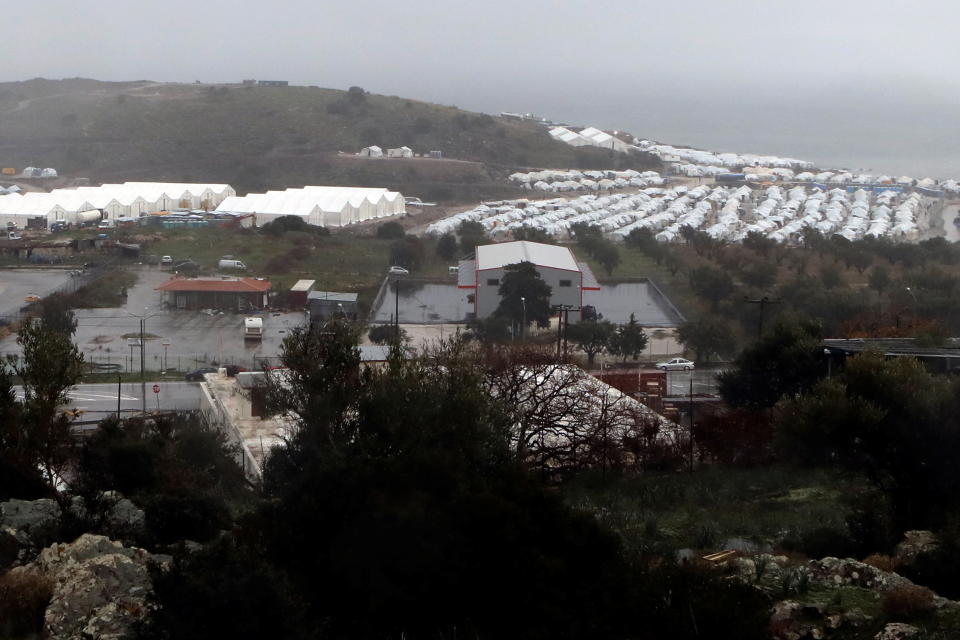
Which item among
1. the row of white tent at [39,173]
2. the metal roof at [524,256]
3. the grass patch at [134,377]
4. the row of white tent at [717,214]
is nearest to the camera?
the grass patch at [134,377]

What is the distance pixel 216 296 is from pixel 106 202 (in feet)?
24.7

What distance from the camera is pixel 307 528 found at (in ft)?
7.55

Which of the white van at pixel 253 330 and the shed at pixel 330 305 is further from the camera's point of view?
the shed at pixel 330 305

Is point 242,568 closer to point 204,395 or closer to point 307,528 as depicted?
point 307,528

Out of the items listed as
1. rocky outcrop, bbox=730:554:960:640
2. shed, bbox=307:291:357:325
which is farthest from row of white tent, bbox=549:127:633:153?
rocky outcrop, bbox=730:554:960:640

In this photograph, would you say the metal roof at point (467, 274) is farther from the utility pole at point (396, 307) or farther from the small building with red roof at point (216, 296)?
the small building with red roof at point (216, 296)

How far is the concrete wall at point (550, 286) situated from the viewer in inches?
358

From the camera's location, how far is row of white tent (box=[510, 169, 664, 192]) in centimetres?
2155

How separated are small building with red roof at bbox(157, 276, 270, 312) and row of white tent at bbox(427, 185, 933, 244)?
4.91 m

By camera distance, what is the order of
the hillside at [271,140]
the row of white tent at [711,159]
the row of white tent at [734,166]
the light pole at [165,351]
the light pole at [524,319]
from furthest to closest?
the row of white tent at [711,159], the row of white tent at [734,166], the hillside at [271,140], the light pole at [524,319], the light pole at [165,351]

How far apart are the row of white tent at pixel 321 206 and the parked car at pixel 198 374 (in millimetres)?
7140

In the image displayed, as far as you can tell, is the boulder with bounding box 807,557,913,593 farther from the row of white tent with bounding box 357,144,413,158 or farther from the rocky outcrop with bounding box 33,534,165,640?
the row of white tent with bounding box 357,144,413,158

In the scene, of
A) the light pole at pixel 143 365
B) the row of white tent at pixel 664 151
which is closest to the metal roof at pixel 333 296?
the light pole at pixel 143 365

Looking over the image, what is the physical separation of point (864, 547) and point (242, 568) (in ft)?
5.94
